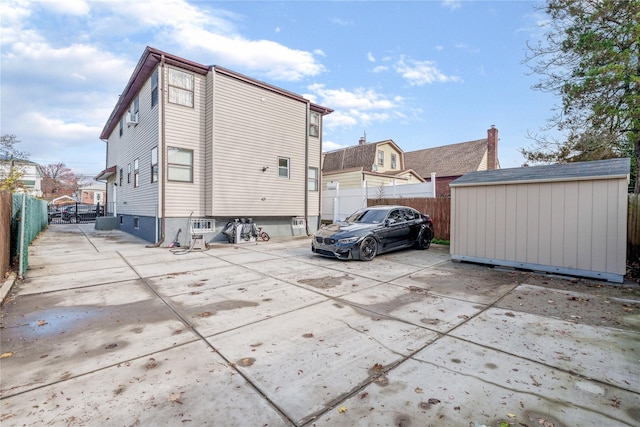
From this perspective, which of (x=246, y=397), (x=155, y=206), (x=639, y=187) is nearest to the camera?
(x=246, y=397)

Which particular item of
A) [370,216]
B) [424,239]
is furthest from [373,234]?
[424,239]

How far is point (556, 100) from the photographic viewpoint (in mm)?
9344

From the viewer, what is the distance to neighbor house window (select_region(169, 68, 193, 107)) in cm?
1084

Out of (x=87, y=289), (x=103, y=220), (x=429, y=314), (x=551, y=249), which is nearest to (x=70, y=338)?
(x=87, y=289)

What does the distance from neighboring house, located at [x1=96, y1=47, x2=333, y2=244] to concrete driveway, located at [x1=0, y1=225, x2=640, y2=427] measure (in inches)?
223

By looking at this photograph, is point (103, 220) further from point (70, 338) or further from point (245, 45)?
point (70, 338)

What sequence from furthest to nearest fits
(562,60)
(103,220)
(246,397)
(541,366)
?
(103,220)
(562,60)
(541,366)
(246,397)

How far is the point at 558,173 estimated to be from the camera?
643 centimetres

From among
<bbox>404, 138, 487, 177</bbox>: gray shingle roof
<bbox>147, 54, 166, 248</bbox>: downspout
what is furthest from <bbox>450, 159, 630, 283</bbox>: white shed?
<bbox>404, 138, 487, 177</bbox>: gray shingle roof

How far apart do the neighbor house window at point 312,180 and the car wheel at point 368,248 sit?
752cm

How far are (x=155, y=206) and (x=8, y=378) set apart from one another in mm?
9404

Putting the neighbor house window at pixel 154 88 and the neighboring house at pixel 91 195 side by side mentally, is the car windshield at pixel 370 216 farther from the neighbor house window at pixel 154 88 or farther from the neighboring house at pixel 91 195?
the neighboring house at pixel 91 195

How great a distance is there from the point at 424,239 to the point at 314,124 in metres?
8.55

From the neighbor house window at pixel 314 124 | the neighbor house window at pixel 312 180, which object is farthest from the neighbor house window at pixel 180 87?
the neighbor house window at pixel 312 180
